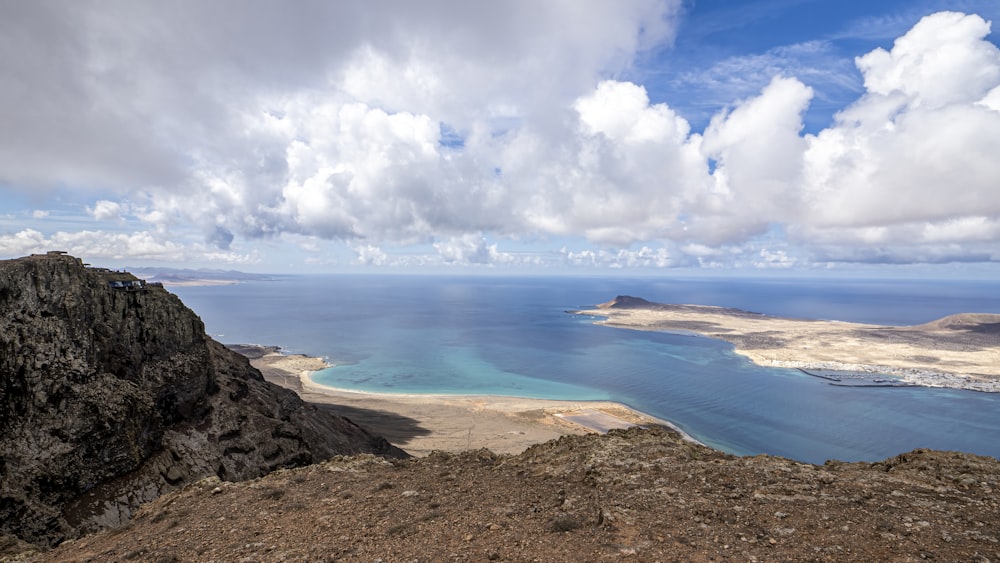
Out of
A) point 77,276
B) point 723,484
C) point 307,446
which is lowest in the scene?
point 307,446

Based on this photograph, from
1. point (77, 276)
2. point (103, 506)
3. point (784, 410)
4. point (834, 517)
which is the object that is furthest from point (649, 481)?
point (784, 410)

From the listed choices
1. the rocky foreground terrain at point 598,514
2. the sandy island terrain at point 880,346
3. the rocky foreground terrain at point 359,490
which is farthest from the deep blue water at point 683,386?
the rocky foreground terrain at point 359,490

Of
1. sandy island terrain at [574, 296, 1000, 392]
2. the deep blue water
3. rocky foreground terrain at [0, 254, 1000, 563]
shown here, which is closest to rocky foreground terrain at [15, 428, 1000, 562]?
rocky foreground terrain at [0, 254, 1000, 563]

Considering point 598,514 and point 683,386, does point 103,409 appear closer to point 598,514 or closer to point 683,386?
point 598,514

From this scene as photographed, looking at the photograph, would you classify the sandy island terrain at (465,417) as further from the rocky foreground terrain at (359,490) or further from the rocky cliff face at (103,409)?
the rocky foreground terrain at (359,490)

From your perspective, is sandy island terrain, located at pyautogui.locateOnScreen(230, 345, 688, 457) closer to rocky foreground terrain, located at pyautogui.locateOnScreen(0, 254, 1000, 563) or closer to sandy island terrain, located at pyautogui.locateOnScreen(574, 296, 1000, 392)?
rocky foreground terrain, located at pyautogui.locateOnScreen(0, 254, 1000, 563)

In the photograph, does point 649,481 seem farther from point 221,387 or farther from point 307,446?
point 221,387

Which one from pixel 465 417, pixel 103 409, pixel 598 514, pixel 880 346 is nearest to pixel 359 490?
pixel 598 514

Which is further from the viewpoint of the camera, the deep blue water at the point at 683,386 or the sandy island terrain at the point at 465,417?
the deep blue water at the point at 683,386
